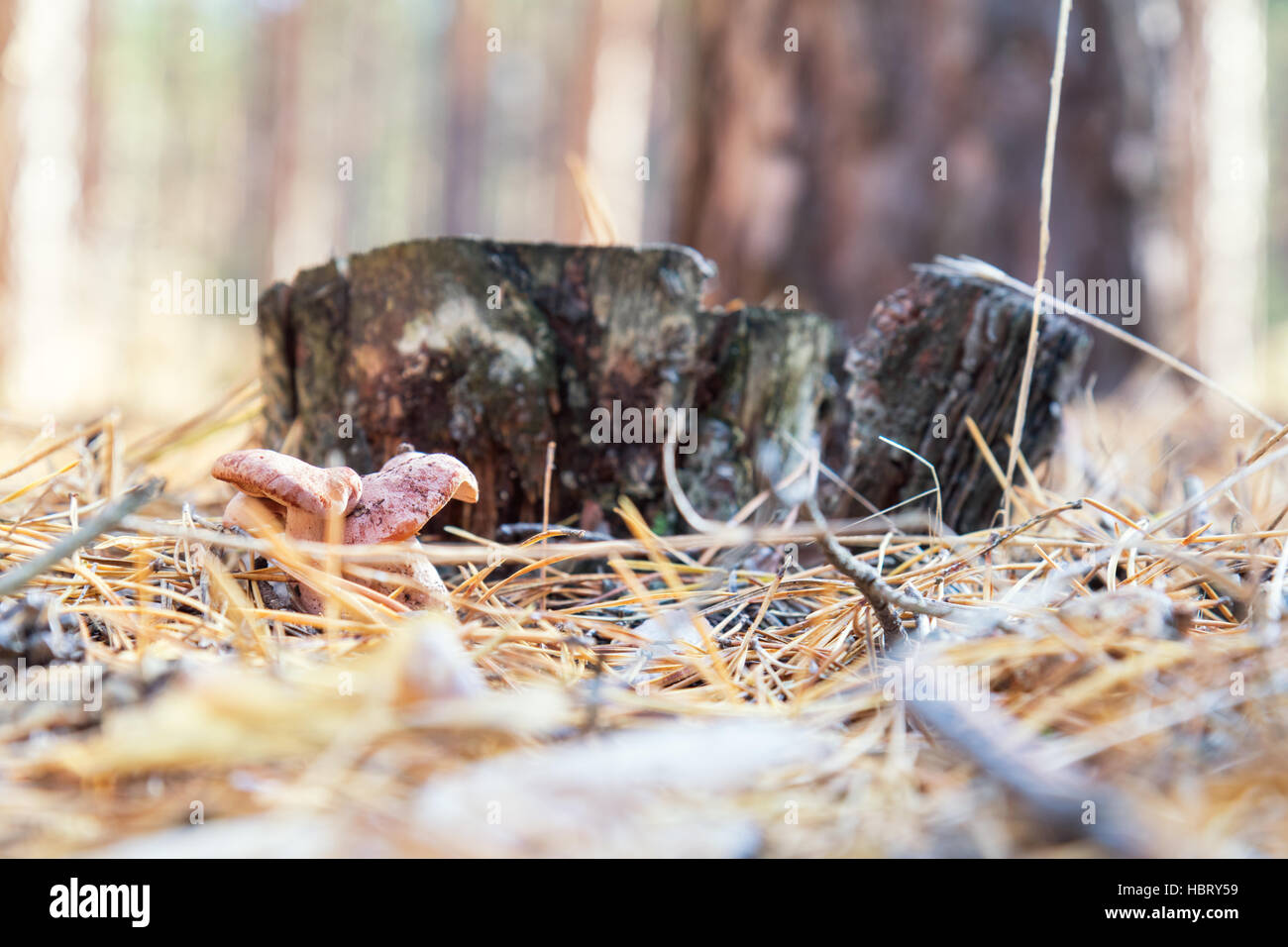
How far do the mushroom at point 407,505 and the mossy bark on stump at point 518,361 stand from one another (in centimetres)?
41

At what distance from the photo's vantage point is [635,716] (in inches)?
32.7

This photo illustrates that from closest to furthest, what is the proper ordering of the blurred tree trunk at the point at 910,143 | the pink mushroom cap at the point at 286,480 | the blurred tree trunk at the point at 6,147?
the pink mushroom cap at the point at 286,480 < the blurred tree trunk at the point at 910,143 < the blurred tree trunk at the point at 6,147

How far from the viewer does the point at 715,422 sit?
65.4 inches

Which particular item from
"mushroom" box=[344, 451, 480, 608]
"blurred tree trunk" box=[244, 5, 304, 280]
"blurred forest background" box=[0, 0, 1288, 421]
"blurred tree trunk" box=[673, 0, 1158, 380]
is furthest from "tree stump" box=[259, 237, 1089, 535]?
"blurred tree trunk" box=[244, 5, 304, 280]

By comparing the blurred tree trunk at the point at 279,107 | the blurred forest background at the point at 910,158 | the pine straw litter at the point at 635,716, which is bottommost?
the pine straw litter at the point at 635,716

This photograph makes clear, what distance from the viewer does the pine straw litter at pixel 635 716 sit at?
0.62 meters

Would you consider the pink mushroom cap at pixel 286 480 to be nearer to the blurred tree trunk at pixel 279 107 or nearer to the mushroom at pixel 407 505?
the mushroom at pixel 407 505

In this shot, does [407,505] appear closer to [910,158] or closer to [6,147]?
[910,158]

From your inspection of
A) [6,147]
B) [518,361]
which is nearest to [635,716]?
[518,361]

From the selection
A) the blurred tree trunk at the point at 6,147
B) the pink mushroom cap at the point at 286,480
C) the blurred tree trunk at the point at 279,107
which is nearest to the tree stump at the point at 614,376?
the pink mushroom cap at the point at 286,480

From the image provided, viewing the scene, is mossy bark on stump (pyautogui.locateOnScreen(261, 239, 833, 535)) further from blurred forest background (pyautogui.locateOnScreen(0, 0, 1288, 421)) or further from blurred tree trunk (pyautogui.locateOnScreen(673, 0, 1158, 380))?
blurred tree trunk (pyautogui.locateOnScreen(673, 0, 1158, 380))

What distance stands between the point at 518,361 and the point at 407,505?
1.64 ft
